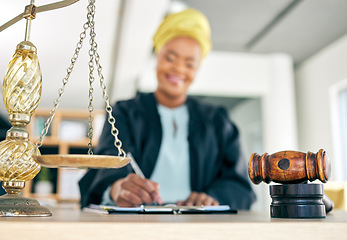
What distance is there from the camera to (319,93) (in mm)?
4500

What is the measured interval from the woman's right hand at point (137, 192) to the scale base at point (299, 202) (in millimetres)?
346

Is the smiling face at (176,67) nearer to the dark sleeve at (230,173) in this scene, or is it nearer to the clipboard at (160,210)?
the dark sleeve at (230,173)

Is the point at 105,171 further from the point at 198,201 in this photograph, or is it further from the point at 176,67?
the point at 176,67

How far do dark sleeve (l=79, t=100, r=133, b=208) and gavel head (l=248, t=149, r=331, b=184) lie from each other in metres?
0.50

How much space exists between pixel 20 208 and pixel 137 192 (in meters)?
0.37

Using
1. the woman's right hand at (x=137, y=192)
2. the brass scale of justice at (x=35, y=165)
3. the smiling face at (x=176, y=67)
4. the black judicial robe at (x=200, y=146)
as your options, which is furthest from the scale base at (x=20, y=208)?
the smiling face at (x=176, y=67)

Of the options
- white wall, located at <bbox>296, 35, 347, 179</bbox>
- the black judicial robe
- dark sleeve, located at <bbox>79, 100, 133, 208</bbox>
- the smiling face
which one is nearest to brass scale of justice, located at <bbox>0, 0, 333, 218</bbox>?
dark sleeve, located at <bbox>79, 100, 133, 208</bbox>

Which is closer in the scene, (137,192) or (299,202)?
(299,202)

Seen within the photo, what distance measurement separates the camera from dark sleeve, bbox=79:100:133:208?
3.45 ft

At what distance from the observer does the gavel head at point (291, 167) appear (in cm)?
60

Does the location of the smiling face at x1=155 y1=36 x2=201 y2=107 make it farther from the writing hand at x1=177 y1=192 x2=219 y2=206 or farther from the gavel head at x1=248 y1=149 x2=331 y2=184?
the gavel head at x1=248 y1=149 x2=331 y2=184
